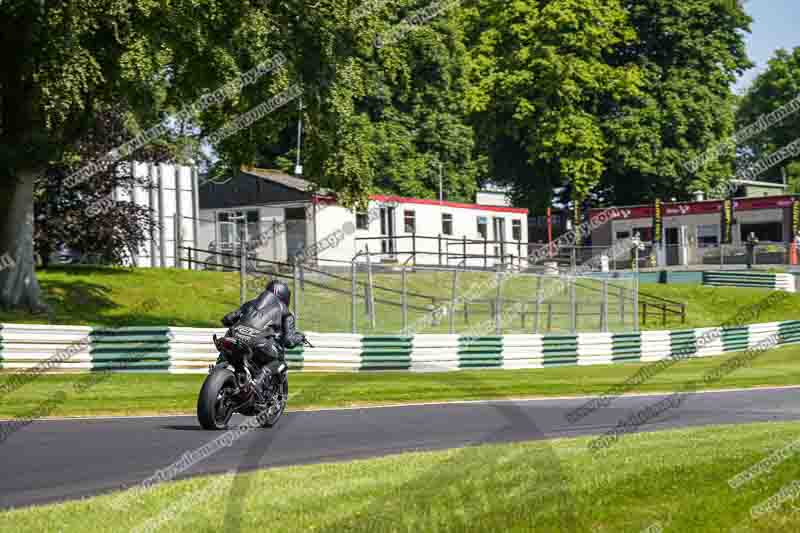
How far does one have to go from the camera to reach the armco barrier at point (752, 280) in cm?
4959

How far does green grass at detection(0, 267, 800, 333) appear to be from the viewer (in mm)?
26828

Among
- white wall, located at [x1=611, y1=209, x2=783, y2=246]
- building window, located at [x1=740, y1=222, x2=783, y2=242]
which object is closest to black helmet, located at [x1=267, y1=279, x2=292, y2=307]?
white wall, located at [x1=611, y1=209, x2=783, y2=246]

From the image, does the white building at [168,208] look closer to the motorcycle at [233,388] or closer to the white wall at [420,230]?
the white wall at [420,230]

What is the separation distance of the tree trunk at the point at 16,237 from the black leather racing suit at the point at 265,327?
41.6ft

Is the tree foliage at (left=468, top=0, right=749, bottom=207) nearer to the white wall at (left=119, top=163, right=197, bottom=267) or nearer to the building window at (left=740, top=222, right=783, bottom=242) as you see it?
the building window at (left=740, top=222, right=783, bottom=242)

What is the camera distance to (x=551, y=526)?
692cm

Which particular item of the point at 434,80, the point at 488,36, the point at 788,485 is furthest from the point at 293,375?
the point at 488,36

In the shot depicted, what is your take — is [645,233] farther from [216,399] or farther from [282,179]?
[216,399]

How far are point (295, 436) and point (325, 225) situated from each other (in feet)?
89.9

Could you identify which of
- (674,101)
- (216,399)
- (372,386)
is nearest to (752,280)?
(674,101)

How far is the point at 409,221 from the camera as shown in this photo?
44562mm

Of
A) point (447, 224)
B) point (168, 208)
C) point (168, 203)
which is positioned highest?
point (168, 203)

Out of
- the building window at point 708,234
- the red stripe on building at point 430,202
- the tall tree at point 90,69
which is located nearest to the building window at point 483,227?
the red stripe on building at point 430,202

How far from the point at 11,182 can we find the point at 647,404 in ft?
44.7
